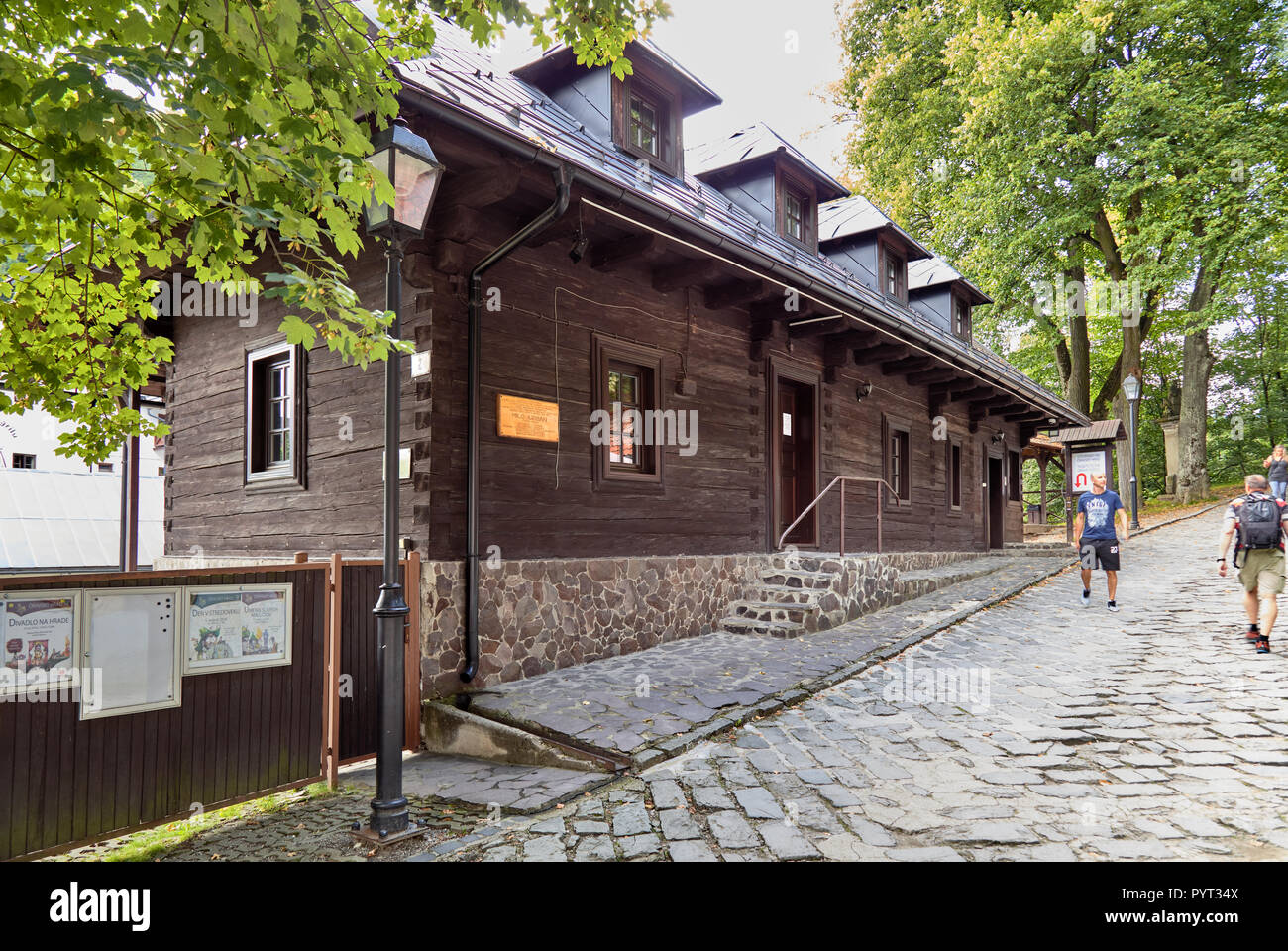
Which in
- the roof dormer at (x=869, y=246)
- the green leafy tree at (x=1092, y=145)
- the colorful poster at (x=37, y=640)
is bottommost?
the colorful poster at (x=37, y=640)

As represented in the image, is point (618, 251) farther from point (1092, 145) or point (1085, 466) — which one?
point (1092, 145)

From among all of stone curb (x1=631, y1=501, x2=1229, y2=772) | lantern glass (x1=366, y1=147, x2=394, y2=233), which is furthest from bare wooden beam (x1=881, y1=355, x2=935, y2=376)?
lantern glass (x1=366, y1=147, x2=394, y2=233)

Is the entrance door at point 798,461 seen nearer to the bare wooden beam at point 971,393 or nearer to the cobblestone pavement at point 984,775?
the cobblestone pavement at point 984,775

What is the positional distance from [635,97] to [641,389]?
149 inches

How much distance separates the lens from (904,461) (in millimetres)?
14836

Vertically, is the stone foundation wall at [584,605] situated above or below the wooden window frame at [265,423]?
below

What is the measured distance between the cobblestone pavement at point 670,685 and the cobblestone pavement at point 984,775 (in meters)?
0.38

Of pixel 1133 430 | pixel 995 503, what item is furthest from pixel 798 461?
pixel 1133 430

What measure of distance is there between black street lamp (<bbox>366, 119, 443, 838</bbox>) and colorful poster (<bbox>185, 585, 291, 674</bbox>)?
1.25 meters

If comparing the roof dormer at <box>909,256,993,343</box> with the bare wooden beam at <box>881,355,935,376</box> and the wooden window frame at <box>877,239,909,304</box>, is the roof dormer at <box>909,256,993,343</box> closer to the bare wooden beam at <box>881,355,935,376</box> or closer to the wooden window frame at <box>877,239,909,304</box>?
the wooden window frame at <box>877,239,909,304</box>

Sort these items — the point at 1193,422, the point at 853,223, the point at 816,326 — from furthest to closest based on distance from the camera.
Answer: the point at 1193,422, the point at 853,223, the point at 816,326

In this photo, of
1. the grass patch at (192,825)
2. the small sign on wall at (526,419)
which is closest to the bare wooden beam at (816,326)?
the small sign on wall at (526,419)

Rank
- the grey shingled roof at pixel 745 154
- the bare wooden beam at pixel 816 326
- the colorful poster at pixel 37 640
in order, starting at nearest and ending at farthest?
the colorful poster at pixel 37 640 < the bare wooden beam at pixel 816 326 < the grey shingled roof at pixel 745 154

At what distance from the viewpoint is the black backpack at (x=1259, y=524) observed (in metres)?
7.43
